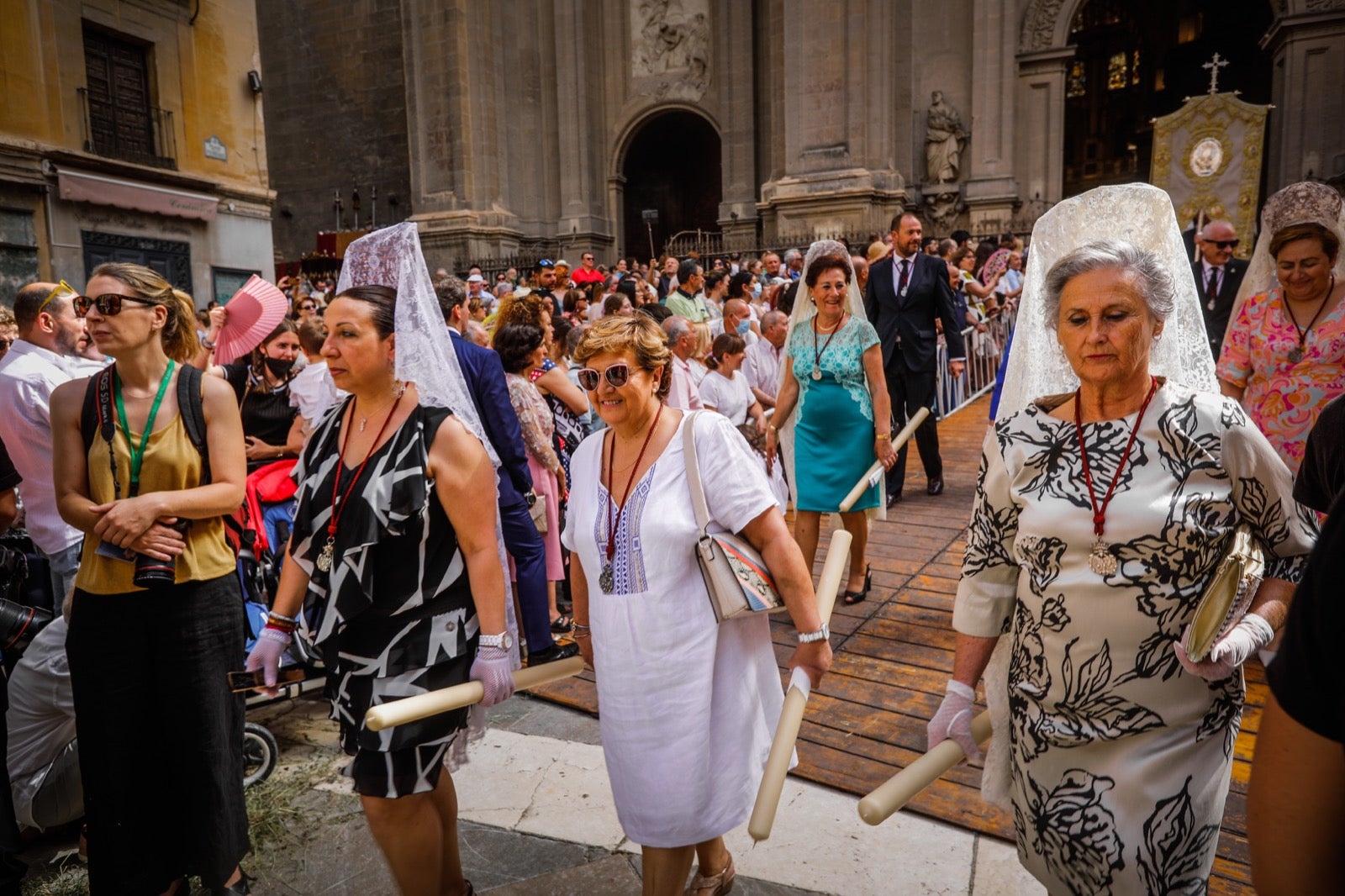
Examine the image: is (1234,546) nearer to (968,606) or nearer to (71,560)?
(968,606)

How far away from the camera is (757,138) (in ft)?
73.2

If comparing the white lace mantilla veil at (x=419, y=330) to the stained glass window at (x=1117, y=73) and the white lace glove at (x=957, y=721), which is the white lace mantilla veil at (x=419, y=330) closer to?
the white lace glove at (x=957, y=721)

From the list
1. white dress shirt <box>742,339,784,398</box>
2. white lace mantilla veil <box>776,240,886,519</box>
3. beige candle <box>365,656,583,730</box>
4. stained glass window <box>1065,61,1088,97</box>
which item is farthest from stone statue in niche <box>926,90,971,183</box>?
beige candle <box>365,656,583,730</box>

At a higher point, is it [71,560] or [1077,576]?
[1077,576]

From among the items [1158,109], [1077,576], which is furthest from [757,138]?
[1077,576]

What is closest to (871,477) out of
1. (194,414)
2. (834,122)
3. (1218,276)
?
(194,414)

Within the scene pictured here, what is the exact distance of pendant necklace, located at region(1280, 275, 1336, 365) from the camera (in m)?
3.43

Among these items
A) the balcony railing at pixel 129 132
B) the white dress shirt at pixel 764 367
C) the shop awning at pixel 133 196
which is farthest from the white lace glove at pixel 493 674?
the balcony railing at pixel 129 132

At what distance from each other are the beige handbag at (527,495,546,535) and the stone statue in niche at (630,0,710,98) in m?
20.7

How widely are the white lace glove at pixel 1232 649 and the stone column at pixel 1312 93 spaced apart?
66.7 feet

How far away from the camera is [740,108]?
22.1 meters

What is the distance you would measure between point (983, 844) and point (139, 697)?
2.73 metres

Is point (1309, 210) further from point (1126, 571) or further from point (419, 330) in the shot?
point (419, 330)

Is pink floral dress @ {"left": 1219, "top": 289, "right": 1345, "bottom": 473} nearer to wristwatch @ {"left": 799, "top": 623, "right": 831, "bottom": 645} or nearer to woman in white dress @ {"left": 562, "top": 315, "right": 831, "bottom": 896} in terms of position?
wristwatch @ {"left": 799, "top": 623, "right": 831, "bottom": 645}
